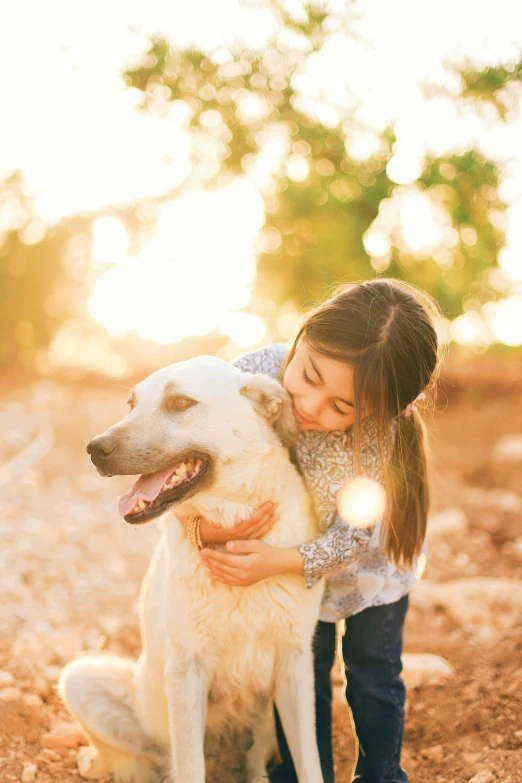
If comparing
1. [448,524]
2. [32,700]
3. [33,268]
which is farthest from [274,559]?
[33,268]

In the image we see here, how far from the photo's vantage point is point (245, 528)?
282 cm

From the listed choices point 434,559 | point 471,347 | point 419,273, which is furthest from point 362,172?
point 434,559

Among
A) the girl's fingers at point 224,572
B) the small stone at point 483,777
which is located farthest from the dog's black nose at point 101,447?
the small stone at point 483,777

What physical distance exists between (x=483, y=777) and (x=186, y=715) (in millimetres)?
1282

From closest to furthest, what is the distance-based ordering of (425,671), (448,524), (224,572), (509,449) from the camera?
1. (224,572)
2. (425,671)
3. (448,524)
4. (509,449)

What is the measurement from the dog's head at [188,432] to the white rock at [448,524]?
15.4ft

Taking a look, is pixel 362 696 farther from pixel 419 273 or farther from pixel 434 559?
pixel 419 273

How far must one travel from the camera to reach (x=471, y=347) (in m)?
16.3

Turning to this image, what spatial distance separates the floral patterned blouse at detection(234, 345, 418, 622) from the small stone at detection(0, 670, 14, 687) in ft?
5.64

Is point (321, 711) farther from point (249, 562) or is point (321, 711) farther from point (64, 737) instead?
point (64, 737)

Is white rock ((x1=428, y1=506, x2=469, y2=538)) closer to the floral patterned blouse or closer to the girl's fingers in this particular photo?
the floral patterned blouse

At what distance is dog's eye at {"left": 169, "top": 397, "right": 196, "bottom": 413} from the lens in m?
2.77

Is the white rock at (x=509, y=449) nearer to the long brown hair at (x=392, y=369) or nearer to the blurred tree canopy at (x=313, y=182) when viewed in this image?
the blurred tree canopy at (x=313, y=182)

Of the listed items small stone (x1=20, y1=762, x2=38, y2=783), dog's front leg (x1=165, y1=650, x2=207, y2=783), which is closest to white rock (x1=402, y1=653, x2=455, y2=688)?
dog's front leg (x1=165, y1=650, x2=207, y2=783)
